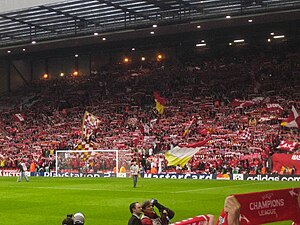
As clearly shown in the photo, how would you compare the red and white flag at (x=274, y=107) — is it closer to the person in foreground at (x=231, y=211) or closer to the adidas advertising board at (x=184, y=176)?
the adidas advertising board at (x=184, y=176)

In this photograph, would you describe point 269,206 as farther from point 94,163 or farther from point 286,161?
point 94,163

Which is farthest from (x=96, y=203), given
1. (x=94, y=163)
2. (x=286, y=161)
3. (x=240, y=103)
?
(x=240, y=103)

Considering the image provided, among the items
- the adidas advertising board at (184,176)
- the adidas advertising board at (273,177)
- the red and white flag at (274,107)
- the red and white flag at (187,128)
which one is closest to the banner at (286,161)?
the adidas advertising board at (273,177)

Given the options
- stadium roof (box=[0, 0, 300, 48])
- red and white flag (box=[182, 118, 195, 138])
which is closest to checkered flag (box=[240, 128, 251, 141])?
red and white flag (box=[182, 118, 195, 138])

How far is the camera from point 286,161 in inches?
1705

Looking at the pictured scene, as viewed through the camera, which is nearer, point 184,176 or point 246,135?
point 184,176

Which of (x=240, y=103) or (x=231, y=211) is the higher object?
(x=240, y=103)

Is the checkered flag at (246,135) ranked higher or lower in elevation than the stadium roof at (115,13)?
lower

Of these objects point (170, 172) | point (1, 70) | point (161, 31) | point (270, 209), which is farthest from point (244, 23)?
point (270, 209)

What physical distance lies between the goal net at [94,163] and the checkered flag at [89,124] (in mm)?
4889

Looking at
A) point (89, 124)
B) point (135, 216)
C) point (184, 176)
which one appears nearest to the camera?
point (135, 216)

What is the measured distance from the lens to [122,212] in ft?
74.0

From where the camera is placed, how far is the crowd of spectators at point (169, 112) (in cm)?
4894

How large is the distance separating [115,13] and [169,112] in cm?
1417
